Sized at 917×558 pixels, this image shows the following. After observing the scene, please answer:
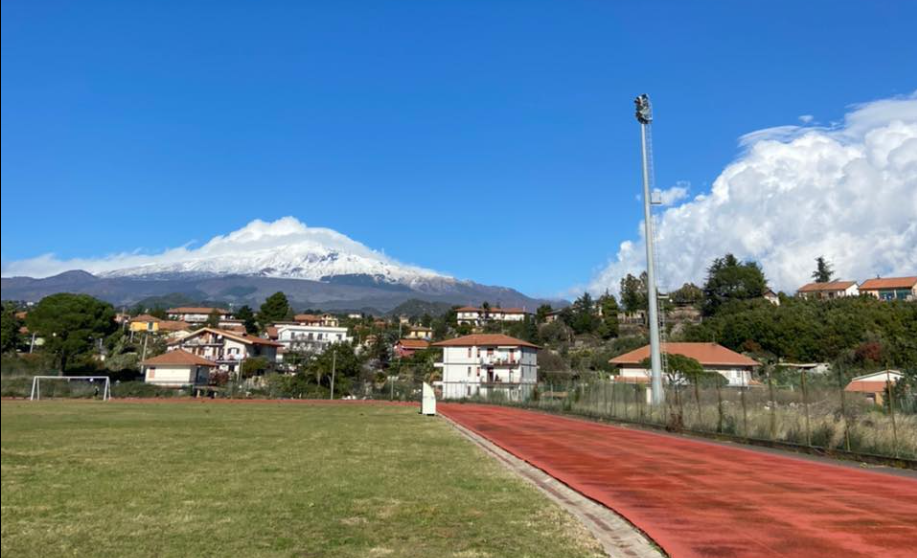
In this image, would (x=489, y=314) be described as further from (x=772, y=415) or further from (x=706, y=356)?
(x=772, y=415)

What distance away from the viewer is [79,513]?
7.41 metres

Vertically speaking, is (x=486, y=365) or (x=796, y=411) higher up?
(x=486, y=365)

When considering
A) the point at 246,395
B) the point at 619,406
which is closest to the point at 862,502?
the point at 619,406

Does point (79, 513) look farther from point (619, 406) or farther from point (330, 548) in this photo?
point (619, 406)

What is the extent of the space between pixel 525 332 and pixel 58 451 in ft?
333

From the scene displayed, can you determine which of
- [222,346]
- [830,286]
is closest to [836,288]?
[830,286]

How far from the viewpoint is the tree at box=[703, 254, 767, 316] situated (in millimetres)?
103188

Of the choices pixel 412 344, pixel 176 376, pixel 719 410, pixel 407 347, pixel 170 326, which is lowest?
pixel 719 410

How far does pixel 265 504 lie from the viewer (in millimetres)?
8234

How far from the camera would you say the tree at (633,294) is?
11606 cm

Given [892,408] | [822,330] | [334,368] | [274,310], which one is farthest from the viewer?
[274,310]

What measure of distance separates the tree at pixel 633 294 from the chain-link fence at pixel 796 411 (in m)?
88.9

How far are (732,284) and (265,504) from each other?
354ft

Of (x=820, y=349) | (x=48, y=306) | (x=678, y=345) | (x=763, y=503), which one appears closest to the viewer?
(x=48, y=306)
